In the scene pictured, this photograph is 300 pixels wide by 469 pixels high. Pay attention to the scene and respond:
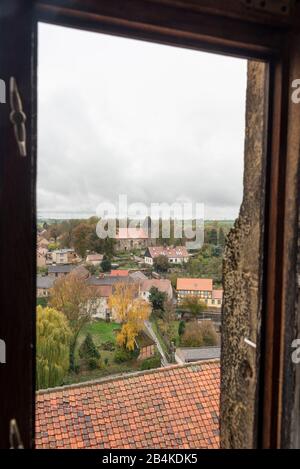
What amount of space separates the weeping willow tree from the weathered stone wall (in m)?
0.55

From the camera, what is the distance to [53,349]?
1.25 meters

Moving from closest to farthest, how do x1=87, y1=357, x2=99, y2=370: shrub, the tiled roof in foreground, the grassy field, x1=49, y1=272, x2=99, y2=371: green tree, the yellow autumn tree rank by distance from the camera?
x1=49, y1=272, x2=99, y2=371: green tree, the grassy field, x1=87, y1=357, x2=99, y2=370: shrub, the yellow autumn tree, the tiled roof in foreground

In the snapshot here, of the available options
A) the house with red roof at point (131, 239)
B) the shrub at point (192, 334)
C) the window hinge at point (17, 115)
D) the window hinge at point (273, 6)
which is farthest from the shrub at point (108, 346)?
the window hinge at point (273, 6)

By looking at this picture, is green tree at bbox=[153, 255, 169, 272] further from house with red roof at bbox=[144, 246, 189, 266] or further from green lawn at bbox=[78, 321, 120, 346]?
green lawn at bbox=[78, 321, 120, 346]

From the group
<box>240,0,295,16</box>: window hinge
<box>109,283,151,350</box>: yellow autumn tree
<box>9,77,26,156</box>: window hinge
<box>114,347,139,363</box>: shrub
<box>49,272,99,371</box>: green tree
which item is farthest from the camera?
<box>114,347,139,363</box>: shrub

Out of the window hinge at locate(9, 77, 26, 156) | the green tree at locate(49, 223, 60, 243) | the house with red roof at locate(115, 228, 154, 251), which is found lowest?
the house with red roof at locate(115, 228, 154, 251)

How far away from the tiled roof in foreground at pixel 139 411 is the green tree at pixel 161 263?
1.73 metres

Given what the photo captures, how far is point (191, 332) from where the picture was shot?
1.91m

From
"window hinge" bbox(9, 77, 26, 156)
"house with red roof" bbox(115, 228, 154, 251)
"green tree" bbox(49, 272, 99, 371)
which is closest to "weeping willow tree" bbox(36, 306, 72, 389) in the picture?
"green tree" bbox(49, 272, 99, 371)

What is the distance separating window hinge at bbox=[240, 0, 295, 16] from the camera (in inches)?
31.9

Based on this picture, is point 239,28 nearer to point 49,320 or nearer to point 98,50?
point 98,50

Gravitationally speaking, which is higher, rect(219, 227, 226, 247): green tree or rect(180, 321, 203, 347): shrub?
rect(219, 227, 226, 247): green tree

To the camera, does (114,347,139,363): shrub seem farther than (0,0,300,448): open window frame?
Yes

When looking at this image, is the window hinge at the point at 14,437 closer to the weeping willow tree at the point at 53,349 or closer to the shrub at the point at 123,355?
the weeping willow tree at the point at 53,349
